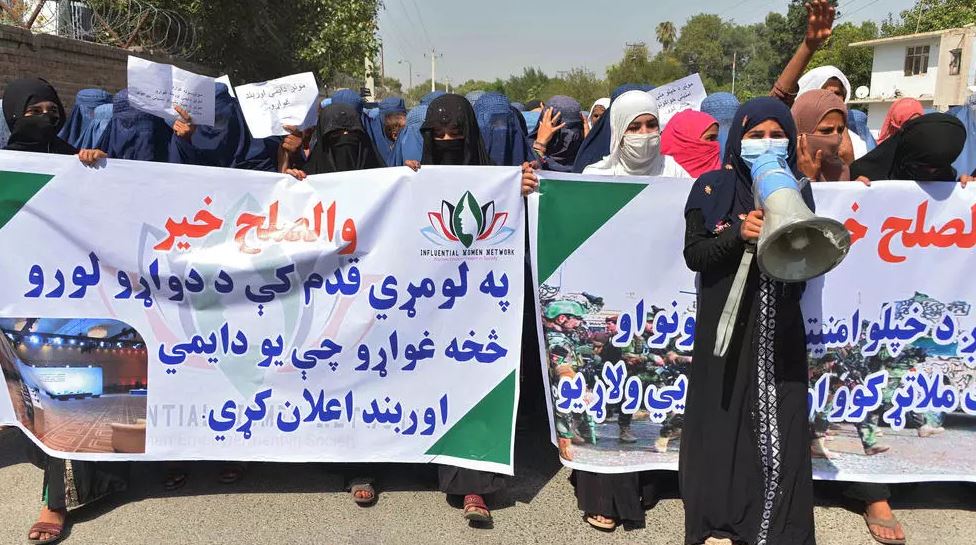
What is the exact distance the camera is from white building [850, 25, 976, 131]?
30.5 m

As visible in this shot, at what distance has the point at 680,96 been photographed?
445 cm

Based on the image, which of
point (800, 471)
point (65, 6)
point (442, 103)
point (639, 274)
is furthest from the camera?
point (65, 6)

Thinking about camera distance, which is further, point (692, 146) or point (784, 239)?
point (692, 146)

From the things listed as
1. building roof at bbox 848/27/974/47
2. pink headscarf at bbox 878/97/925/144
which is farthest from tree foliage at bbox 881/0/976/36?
pink headscarf at bbox 878/97/925/144

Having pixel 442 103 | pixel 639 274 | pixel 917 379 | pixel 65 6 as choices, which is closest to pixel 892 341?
pixel 917 379

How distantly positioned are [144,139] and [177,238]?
1.23 m

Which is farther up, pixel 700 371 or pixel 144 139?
pixel 144 139

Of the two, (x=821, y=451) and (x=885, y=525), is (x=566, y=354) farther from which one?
(x=885, y=525)

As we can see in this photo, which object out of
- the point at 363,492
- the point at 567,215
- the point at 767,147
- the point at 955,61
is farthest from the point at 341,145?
the point at 955,61

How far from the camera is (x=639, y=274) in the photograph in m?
2.81

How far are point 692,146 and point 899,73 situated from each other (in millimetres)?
41331

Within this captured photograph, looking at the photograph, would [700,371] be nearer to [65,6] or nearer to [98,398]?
[98,398]

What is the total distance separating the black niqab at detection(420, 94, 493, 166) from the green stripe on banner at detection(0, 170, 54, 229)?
1497mm

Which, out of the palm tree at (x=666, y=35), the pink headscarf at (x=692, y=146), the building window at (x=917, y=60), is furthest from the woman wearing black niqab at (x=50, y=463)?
the palm tree at (x=666, y=35)
